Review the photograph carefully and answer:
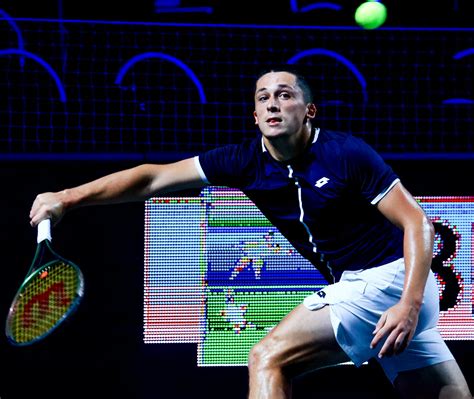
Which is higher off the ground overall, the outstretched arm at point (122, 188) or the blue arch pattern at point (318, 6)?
the blue arch pattern at point (318, 6)

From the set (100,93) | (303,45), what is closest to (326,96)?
(303,45)

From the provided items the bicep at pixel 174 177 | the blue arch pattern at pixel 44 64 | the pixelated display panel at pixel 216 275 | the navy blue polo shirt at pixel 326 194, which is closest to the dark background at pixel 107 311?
the pixelated display panel at pixel 216 275

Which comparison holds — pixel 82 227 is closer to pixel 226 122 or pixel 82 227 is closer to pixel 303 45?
pixel 226 122

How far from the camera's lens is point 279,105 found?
3.65 meters

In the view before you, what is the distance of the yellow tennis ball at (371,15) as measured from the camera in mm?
5266

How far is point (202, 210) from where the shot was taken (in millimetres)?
5051

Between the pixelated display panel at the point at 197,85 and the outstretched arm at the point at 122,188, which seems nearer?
the outstretched arm at the point at 122,188

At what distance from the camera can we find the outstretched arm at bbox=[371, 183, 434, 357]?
3.08 meters

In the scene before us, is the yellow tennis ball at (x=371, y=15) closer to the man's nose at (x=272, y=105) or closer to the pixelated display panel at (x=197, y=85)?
the pixelated display panel at (x=197, y=85)

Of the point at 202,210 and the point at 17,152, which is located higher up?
the point at 17,152

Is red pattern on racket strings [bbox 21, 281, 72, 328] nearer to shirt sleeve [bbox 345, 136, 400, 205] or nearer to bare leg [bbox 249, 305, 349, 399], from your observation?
bare leg [bbox 249, 305, 349, 399]

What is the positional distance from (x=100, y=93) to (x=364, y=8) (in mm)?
1585

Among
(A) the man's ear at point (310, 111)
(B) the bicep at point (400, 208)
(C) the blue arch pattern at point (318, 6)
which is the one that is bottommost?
(B) the bicep at point (400, 208)

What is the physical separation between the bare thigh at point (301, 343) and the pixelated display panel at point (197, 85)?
184 cm
